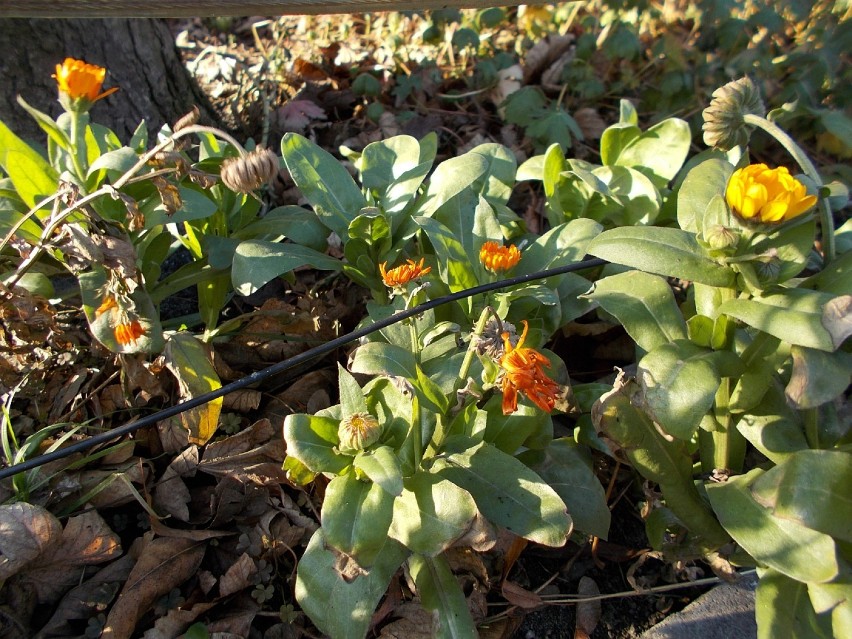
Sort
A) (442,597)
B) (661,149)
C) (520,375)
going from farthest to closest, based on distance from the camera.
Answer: (661,149) → (442,597) → (520,375)

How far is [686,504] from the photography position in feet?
4.83

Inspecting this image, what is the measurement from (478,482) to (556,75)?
2.29m

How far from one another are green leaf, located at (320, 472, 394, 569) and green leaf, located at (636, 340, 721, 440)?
1.79 ft

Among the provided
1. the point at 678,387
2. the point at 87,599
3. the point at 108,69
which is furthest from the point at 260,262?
the point at 108,69

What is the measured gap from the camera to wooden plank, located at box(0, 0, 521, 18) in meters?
1.46

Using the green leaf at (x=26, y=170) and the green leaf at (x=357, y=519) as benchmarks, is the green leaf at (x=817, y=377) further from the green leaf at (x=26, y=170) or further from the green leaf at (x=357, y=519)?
the green leaf at (x=26, y=170)

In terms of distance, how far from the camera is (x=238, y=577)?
158 cm

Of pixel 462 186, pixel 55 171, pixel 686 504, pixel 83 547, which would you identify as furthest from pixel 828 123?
pixel 83 547

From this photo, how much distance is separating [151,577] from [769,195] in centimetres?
150

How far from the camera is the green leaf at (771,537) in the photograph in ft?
4.08

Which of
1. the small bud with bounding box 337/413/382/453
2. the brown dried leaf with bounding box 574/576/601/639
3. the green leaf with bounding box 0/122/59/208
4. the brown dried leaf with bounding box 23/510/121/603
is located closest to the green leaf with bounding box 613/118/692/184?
the brown dried leaf with bounding box 574/576/601/639

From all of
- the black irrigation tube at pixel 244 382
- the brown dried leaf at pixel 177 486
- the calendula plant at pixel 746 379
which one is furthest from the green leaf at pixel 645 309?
the brown dried leaf at pixel 177 486

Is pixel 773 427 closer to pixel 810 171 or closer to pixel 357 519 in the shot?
pixel 810 171

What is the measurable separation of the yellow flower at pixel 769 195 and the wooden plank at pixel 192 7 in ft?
2.54
